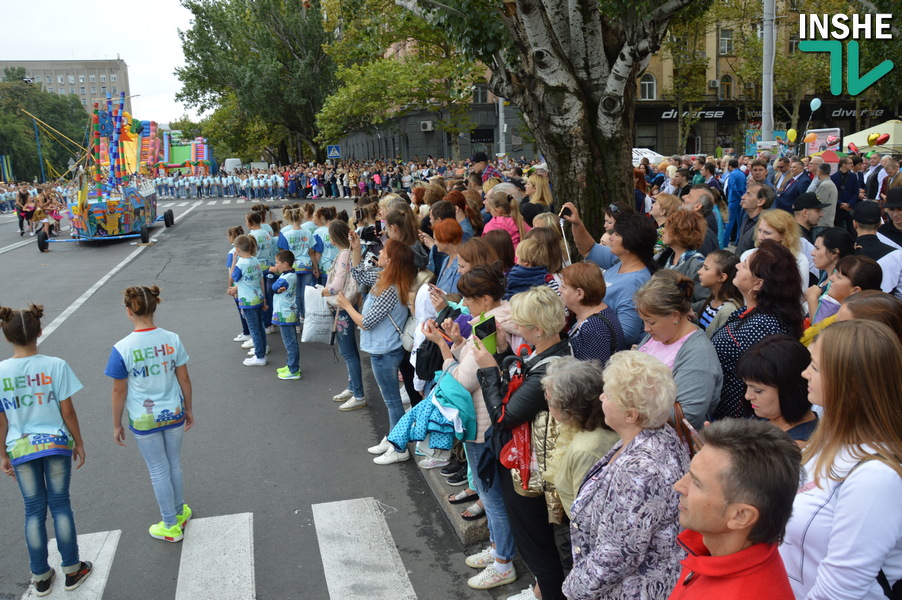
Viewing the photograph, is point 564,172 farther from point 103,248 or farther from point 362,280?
point 103,248

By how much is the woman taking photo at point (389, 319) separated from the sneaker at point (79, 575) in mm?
2339

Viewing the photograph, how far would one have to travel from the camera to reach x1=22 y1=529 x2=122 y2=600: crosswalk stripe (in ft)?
14.4

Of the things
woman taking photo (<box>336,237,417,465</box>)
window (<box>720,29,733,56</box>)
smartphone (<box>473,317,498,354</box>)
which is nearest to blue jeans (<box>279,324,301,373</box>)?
woman taking photo (<box>336,237,417,465</box>)

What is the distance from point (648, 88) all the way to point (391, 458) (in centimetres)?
4509

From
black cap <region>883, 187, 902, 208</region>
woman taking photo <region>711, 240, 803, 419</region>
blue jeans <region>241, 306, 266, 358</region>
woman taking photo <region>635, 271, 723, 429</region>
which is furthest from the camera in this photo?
blue jeans <region>241, 306, 266, 358</region>

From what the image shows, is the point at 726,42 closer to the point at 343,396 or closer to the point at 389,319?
the point at 343,396

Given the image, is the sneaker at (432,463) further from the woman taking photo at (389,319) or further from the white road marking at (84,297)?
the white road marking at (84,297)

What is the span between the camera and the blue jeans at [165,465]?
15.9 ft

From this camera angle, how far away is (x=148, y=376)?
15.7 feet

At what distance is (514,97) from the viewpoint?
8008 millimetres

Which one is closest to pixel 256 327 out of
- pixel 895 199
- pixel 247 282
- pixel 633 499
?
pixel 247 282

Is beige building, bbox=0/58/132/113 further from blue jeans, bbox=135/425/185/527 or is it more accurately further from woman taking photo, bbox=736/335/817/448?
woman taking photo, bbox=736/335/817/448

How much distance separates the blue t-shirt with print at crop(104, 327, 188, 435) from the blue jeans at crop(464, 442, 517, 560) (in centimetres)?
214

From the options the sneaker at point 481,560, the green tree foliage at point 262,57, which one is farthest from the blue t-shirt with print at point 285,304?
the green tree foliage at point 262,57
